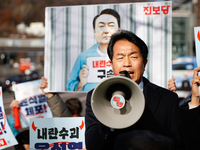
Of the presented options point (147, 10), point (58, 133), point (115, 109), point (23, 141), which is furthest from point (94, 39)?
point (23, 141)

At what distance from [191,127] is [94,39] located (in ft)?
4.28

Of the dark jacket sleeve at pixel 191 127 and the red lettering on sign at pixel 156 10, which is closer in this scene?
the dark jacket sleeve at pixel 191 127

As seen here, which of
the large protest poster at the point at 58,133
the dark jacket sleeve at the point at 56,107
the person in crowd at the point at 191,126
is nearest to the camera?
the person in crowd at the point at 191,126

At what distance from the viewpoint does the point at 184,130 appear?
1977 millimetres

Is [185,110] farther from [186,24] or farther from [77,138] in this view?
[186,24]

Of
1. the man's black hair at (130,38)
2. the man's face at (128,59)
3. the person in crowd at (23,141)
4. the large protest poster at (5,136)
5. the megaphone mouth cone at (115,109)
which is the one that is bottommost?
the person in crowd at (23,141)

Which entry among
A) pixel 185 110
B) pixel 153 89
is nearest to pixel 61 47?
pixel 153 89

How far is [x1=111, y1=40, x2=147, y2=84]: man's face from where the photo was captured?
1857 millimetres

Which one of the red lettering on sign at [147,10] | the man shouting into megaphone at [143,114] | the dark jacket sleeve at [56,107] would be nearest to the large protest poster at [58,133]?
the dark jacket sleeve at [56,107]

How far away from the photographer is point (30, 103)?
303cm

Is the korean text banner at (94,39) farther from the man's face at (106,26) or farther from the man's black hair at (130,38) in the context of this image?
the man's black hair at (130,38)

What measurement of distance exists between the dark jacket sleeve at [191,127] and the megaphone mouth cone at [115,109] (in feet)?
2.14

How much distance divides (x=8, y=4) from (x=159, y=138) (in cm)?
5247

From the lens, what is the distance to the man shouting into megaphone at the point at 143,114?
1520 millimetres
